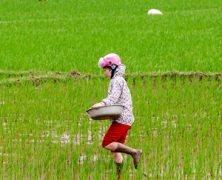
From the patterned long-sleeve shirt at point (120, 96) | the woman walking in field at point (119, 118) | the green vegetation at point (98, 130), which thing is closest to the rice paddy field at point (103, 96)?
the green vegetation at point (98, 130)

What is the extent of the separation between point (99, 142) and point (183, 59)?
3833 mm

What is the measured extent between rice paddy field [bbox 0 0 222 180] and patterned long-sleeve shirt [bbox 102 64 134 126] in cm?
33

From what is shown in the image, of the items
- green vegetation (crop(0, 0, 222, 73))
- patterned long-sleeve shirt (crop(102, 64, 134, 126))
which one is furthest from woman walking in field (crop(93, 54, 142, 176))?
green vegetation (crop(0, 0, 222, 73))

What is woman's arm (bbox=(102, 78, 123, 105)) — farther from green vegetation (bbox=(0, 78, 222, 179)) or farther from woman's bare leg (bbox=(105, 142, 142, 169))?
green vegetation (bbox=(0, 78, 222, 179))

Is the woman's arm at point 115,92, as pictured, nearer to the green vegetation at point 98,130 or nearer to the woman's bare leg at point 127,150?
the woman's bare leg at point 127,150

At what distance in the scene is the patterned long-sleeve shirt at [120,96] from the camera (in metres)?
4.79

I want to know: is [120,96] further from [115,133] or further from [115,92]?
[115,133]

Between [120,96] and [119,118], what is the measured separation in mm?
161

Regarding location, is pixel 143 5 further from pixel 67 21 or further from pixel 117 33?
pixel 117 33

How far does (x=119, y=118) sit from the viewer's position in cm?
481

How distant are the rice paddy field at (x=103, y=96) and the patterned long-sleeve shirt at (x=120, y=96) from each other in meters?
0.33

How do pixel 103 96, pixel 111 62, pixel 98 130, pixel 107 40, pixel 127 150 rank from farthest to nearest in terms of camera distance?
pixel 107 40 → pixel 103 96 → pixel 98 130 → pixel 111 62 → pixel 127 150

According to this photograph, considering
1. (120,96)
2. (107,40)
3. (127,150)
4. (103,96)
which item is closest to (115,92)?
(120,96)

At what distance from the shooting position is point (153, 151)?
16.8 feet
